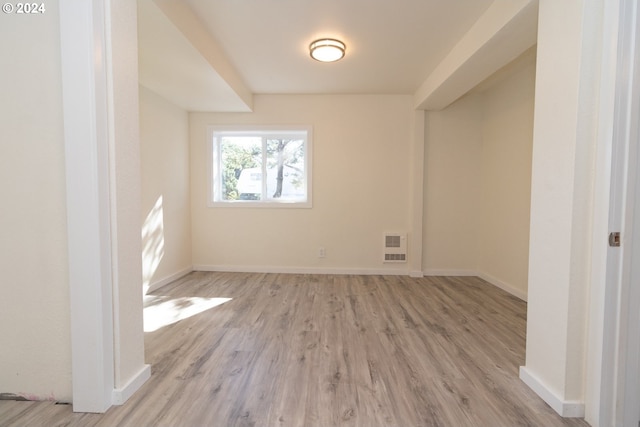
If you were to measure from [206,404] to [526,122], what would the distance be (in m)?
4.01

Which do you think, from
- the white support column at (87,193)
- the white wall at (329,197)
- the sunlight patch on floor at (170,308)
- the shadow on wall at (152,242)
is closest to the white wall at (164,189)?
the shadow on wall at (152,242)

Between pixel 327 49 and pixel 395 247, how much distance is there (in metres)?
2.73

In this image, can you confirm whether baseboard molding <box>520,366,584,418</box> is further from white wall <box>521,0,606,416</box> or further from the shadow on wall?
the shadow on wall

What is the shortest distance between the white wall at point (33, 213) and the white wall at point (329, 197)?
2738mm

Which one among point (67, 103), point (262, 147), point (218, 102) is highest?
point (218, 102)

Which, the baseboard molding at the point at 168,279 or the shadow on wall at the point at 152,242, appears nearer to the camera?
the shadow on wall at the point at 152,242

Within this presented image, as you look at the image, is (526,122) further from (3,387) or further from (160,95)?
(3,387)

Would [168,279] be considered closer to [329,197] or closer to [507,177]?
[329,197]

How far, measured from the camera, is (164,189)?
354cm

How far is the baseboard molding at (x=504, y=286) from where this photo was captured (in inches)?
122

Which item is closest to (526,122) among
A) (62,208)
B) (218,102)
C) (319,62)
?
(319,62)

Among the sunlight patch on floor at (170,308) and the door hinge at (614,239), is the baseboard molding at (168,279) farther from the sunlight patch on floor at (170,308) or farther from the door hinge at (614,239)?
the door hinge at (614,239)

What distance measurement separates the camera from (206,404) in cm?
144

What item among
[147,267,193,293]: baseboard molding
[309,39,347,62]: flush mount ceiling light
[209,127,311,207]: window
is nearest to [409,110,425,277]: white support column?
[209,127,311,207]: window
